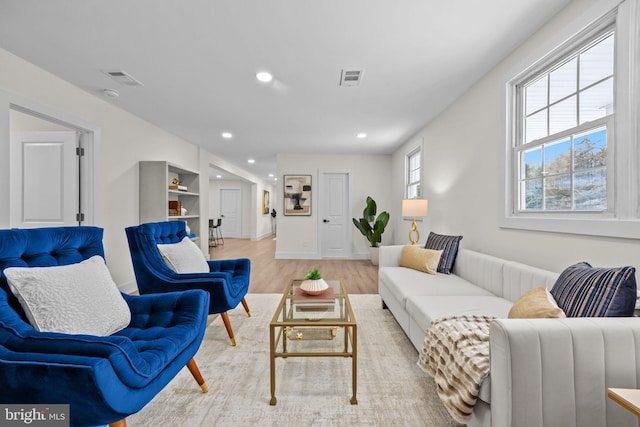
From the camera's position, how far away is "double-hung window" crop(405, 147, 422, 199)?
493cm

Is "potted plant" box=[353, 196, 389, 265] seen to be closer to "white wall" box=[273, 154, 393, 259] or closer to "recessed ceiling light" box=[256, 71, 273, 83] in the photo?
"white wall" box=[273, 154, 393, 259]

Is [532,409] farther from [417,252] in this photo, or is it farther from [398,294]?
[417,252]

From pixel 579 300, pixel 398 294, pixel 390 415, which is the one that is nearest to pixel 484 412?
pixel 390 415

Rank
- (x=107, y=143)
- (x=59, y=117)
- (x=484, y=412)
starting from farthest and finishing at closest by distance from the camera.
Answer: (x=107, y=143), (x=59, y=117), (x=484, y=412)

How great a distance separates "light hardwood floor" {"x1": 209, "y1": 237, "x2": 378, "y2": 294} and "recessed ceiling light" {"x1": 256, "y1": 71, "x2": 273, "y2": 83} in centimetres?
253

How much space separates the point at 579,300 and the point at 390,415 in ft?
3.41

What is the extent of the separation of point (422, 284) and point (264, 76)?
2.37 m

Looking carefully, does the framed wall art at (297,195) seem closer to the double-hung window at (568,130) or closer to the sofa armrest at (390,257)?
the sofa armrest at (390,257)

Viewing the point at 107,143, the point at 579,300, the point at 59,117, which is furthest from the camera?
the point at 107,143

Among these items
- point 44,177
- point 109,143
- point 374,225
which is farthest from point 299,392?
point 374,225

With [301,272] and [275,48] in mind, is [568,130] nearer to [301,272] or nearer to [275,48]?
[275,48]

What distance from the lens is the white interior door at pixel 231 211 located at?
1141 centimetres

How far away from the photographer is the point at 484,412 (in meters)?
1.18

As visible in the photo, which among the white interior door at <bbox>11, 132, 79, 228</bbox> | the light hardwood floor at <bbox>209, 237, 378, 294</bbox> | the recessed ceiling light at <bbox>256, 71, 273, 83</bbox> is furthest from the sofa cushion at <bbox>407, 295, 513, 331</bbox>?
the white interior door at <bbox>11, 132, 79, 228</bbox>
